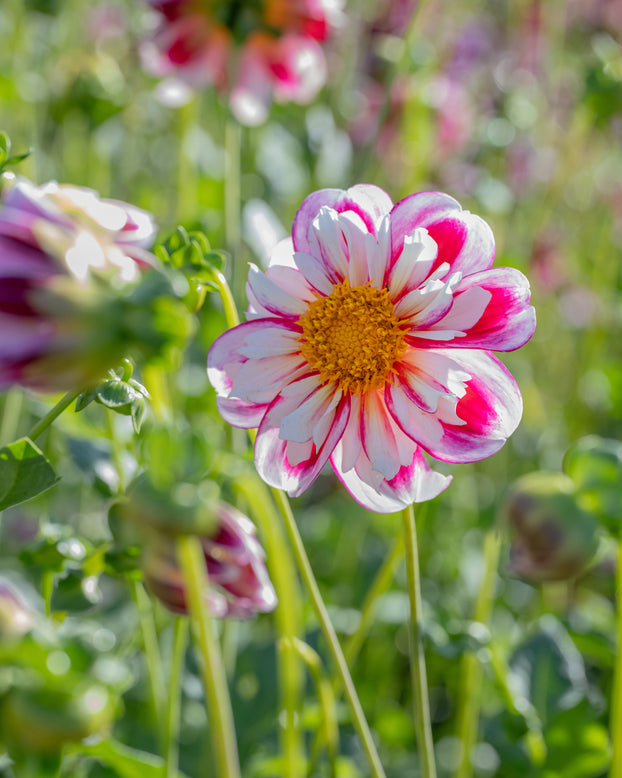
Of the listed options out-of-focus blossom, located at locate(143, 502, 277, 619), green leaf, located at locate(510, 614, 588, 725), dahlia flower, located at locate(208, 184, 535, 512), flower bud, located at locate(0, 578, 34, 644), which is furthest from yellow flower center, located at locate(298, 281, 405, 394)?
green leaf, located at locate(510, 614, 588, 725)

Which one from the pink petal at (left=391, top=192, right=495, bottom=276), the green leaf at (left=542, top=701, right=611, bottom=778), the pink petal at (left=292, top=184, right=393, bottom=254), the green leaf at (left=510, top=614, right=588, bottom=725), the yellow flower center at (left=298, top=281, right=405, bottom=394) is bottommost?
the green leaf at (left=542, top=701, right=611, bottom=778)

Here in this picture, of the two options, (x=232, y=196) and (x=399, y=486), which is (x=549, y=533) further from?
(x=232, y=196)

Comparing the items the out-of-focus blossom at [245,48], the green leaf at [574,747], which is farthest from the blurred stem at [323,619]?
the out-of-focus blossom at [245,48]

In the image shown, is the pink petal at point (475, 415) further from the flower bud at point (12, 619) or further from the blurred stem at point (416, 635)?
the flower bud at point (12, 619)

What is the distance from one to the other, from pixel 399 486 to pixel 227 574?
4.8 inches

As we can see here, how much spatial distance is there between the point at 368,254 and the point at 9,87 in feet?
2.45

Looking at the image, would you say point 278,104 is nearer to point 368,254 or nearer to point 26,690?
point 368,254

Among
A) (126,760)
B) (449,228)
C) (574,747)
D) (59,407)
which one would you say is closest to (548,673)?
(574,747)

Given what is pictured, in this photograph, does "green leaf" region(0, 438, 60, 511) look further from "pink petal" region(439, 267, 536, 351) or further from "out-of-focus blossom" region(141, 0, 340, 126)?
"out-of-focus blossom" region(141, 0, 340, 126)

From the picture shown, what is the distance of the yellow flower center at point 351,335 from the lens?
Result: 0.53 meters

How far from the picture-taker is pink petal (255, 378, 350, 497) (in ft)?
1.68

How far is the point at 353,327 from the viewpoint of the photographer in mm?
534

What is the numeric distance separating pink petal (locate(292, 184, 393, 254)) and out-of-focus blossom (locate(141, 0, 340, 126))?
21.0 inches

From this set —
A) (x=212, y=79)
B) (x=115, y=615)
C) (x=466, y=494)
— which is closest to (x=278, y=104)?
(x=212, y=79)
